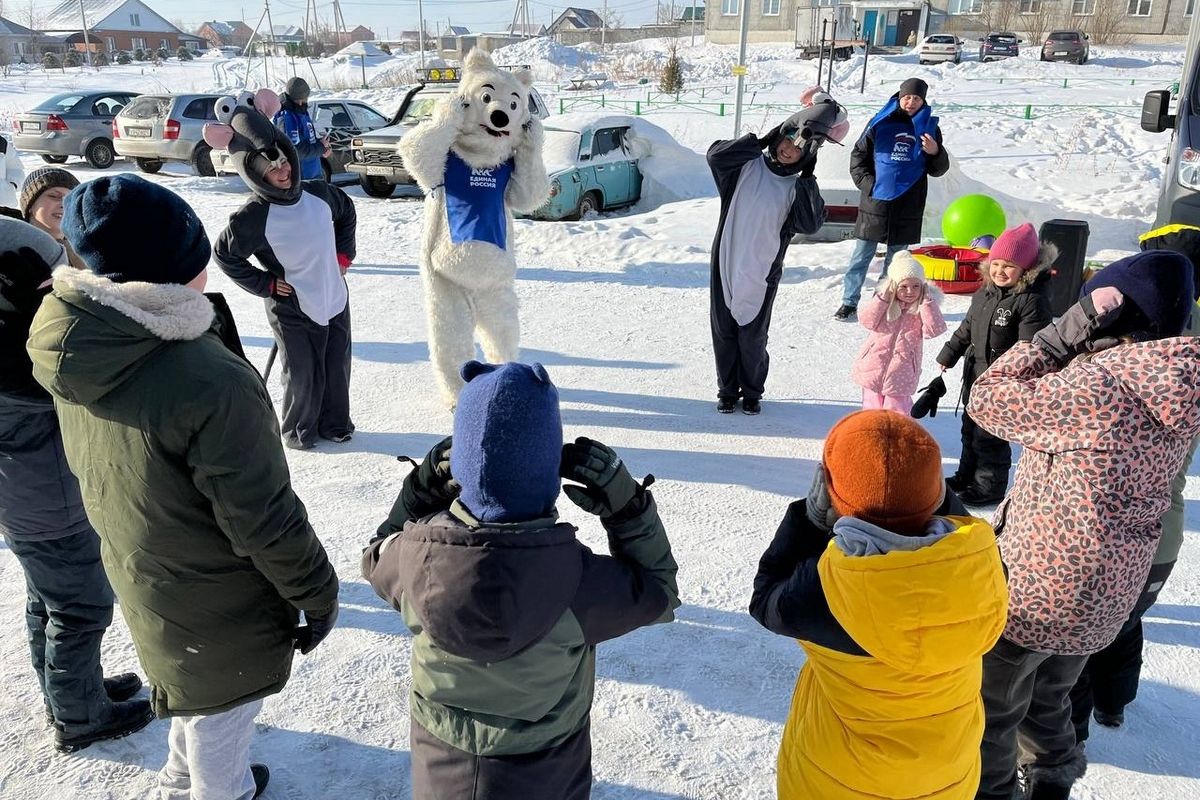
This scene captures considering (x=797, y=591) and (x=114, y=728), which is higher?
(x=797, y=591)

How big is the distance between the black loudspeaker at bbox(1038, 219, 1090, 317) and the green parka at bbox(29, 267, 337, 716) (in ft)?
19.4

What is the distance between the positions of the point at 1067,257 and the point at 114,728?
20.9ft

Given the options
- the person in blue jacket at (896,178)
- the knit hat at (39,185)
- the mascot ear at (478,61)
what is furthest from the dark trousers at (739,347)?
the knit hat at (39,185)

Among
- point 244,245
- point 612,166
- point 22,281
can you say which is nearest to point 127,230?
point 22,281

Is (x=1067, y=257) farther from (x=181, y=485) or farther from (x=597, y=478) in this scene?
(x=181, y=485)

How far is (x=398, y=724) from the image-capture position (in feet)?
8.20

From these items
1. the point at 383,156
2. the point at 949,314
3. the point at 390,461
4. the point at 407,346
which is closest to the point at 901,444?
the point at 390,461

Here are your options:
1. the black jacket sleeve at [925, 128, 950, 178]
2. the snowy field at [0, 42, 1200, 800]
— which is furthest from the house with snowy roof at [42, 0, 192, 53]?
the black jacket sleeve at [925, 128, 950, 178]

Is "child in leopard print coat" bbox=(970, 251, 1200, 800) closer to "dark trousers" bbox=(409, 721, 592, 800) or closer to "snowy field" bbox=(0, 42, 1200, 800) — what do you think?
"snowy field" bbox=(0, 42, 1200, 800)

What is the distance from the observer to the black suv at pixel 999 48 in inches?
1255

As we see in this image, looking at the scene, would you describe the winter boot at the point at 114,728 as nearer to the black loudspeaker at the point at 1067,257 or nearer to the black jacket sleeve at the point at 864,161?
the black jacket sleeve at the point at 864,161

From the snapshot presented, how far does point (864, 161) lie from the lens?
252 inches

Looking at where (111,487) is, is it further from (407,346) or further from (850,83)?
(850,83)

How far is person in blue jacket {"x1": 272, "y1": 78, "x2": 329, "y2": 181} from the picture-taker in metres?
7.42
